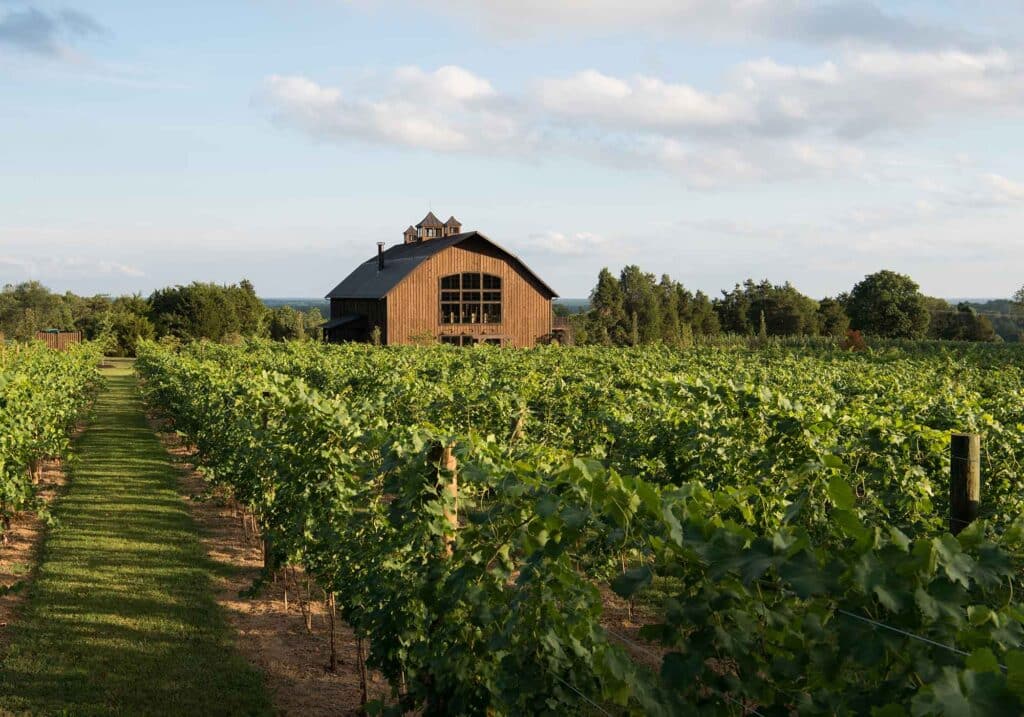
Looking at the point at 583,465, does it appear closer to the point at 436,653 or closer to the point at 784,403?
the point at 436,653

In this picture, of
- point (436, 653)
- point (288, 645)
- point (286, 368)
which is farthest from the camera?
point (286, 368)

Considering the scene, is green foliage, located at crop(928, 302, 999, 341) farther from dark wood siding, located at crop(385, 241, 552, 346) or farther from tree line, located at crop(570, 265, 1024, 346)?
dark wood siding, located at crop(385, 241, 552, 346)

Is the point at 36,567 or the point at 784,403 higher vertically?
the point at 784,403

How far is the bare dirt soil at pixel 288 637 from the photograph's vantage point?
269 inches

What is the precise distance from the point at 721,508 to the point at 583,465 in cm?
67

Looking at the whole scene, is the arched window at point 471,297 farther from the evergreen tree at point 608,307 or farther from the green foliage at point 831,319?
the green foliage at point 831,319

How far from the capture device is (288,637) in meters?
8.13

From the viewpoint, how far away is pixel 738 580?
2830 millimetres

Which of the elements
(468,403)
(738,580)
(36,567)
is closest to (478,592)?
(738,580)

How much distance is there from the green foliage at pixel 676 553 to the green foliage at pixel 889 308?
225ft

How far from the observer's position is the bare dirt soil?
6.83m

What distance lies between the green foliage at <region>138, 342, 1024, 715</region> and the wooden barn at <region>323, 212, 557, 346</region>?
1486 inches

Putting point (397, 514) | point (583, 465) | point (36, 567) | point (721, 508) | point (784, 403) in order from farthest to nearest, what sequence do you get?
point (36, 567), point (784, 403), point (397, 514), point (721, 508), point (583, 465)

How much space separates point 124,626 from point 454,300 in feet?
137
